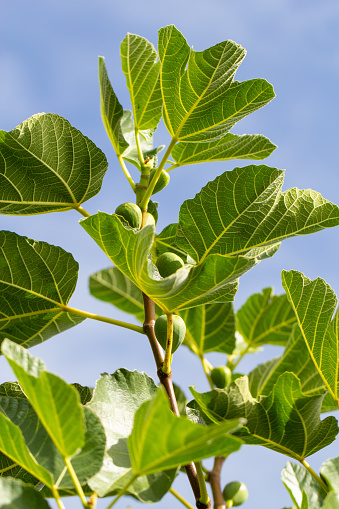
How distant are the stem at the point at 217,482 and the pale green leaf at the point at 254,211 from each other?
0.67 meters

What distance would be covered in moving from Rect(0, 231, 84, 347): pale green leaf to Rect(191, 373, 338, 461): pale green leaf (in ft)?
1.47

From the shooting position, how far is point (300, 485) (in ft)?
3.36

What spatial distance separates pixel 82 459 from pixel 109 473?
0.09m

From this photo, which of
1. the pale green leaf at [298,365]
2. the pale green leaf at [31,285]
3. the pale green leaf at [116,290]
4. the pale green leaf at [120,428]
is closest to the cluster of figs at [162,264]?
the pale green leaf at [120,428]

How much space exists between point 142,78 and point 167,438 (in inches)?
39.8

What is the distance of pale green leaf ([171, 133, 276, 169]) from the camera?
134 cm

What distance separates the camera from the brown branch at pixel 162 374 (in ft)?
3.44

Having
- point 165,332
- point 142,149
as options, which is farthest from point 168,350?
point 142,149

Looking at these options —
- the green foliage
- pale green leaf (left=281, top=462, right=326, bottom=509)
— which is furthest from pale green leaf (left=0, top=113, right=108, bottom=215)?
pale green leaf (left=281, top=462, right=326, bottom=509)

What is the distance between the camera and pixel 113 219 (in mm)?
1035

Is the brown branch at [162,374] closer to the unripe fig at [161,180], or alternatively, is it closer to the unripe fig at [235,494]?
the unripe fig at [161,180]

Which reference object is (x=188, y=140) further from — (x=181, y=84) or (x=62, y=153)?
(x=62, y=153)

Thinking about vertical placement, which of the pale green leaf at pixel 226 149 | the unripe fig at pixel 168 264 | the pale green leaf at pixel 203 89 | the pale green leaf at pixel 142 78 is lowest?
the unripe fig at pixel 168 264

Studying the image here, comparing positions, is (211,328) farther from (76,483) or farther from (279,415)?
(76,483)
